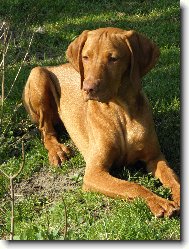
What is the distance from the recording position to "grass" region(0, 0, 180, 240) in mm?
5699

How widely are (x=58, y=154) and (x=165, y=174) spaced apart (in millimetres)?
1448

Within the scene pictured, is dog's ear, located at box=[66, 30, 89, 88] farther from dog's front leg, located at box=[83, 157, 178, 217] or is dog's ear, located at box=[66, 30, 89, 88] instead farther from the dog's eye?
dog's front leg, located at box=[83, 157, 178, 217]

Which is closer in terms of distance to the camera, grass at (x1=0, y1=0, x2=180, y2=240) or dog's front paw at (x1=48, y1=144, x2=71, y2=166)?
grass at (x1=0, y1=0, x2=180, y2=240)

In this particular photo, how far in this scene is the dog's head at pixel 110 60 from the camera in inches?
243


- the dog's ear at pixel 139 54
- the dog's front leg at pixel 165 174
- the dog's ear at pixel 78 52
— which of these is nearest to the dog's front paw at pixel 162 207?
the dog's front leg at pixel 165 174

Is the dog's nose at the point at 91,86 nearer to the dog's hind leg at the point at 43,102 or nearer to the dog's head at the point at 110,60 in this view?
the dog's head at the point at 110,60

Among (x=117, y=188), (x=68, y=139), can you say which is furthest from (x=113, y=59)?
(x=68, y=139)

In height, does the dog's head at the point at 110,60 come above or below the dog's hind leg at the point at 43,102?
above

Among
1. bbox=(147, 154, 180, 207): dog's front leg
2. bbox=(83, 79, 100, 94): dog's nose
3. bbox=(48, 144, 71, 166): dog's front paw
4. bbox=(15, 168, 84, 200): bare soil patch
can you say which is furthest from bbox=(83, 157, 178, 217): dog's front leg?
bbox=(83, 79, 100, 94): dog's nose

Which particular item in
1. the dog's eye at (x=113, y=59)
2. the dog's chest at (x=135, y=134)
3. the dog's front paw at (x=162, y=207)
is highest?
the dog's eye at (x=113, y=59)

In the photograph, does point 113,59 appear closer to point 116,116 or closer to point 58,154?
point 116,116

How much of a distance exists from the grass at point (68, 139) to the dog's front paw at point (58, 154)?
11 cm

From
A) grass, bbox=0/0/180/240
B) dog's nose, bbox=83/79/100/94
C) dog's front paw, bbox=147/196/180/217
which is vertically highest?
dog's nose, bbox=83/79/100/94

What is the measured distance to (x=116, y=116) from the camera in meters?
6.63
